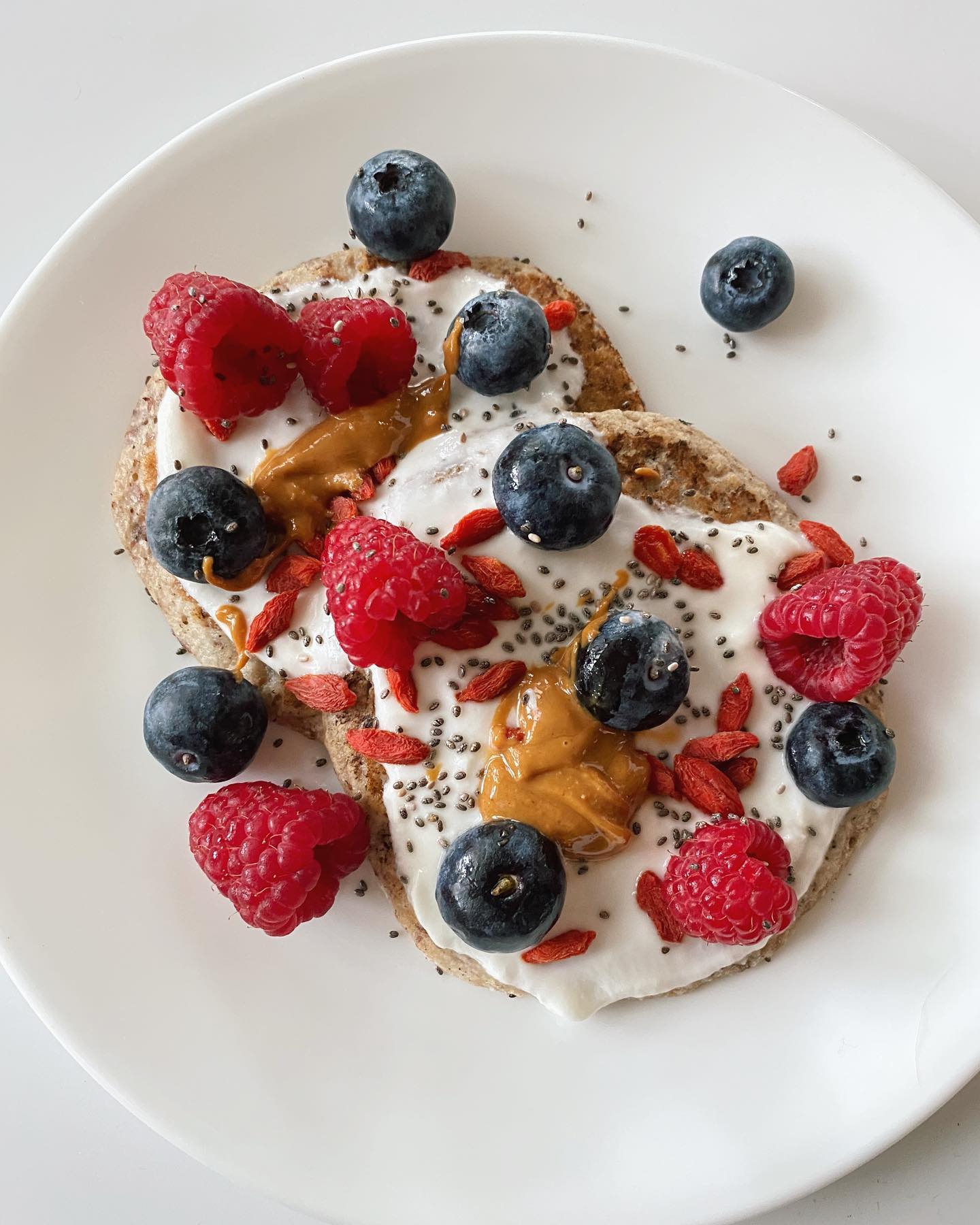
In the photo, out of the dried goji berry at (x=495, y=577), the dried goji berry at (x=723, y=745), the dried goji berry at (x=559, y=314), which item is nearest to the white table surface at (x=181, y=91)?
the dried goji berry at (x=559, y=314)

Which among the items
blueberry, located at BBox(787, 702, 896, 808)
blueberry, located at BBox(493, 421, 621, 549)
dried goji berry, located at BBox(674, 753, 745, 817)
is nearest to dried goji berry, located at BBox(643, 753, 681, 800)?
dried goji berry, located at BBox(674, 753, 745, 817)

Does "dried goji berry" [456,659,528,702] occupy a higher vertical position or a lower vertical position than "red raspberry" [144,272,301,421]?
lower

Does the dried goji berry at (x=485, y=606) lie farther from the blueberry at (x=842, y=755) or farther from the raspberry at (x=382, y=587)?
the blueberry at (x=842, y=755)

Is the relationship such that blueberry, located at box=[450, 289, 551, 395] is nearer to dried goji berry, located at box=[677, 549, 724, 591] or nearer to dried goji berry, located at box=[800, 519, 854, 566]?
dried goji berry, located at box=[677, 549, 724, 591]

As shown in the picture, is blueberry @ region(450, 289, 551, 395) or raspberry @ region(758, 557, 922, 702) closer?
raspberry @ region(758, 557, 922, 702)

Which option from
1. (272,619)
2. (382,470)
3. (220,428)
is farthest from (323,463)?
(272,619)

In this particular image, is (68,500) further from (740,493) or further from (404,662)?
(740,493)

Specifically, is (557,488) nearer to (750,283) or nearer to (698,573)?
(698,573)
